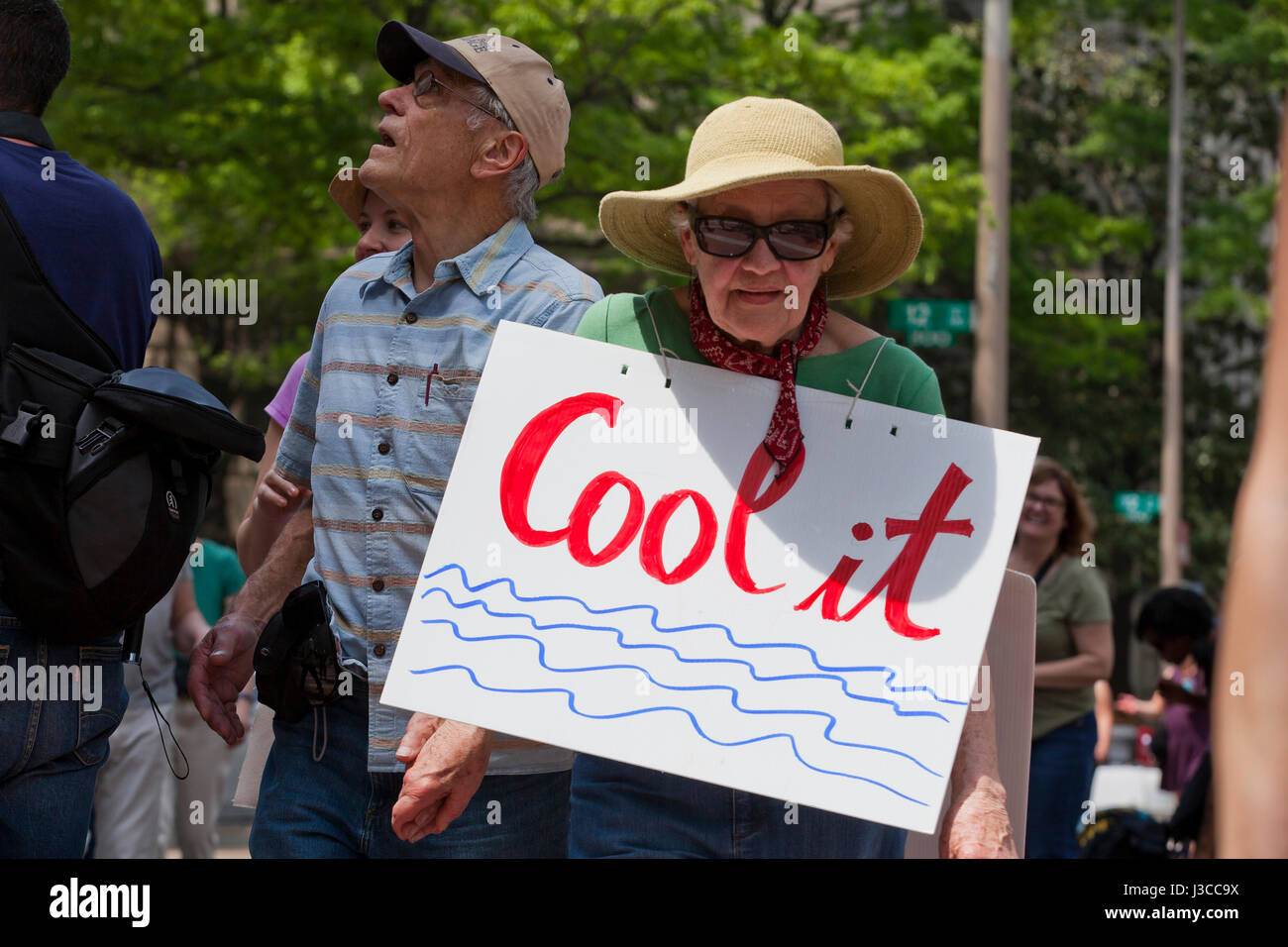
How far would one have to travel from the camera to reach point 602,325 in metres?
2.86

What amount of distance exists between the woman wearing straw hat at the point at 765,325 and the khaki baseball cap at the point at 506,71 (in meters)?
0.52

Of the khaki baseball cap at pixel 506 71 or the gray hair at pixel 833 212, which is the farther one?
the khaki baseball cap at pixel 506 71

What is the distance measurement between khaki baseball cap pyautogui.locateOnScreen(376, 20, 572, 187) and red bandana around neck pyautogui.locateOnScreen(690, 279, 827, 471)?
2.21ft

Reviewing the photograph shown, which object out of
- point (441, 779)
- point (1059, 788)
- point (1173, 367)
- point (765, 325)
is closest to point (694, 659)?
point (441, 779)

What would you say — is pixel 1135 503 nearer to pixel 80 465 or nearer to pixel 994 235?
pixel 994 235

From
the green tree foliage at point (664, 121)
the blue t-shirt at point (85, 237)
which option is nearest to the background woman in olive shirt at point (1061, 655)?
the green tree foliage at point (664, 121)

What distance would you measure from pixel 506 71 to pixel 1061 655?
4.14 metres

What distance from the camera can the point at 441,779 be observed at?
2.59 m

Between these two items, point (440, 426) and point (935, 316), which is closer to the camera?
point (440, 426)

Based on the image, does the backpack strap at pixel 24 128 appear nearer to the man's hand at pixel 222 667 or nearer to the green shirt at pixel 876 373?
the man's hand at pixel 222 667

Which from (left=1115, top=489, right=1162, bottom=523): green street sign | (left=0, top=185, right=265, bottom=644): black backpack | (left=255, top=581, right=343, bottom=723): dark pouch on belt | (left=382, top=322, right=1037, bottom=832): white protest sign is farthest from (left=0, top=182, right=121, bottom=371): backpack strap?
(left=1115, top=489, right=1162, bottom=523): green street sign

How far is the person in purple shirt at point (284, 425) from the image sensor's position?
3363 mm

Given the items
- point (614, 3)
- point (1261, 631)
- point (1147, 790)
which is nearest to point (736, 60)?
point (614, 3)

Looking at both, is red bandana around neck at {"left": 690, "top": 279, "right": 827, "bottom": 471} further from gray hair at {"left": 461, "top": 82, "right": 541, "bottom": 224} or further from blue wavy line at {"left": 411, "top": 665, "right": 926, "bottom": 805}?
gray hair at {"left": 461, "top": 82, "right": 541, "bottom": 224}
